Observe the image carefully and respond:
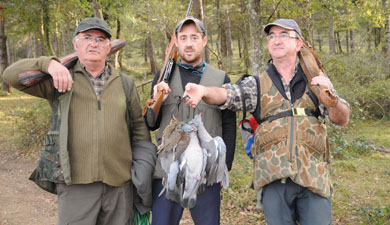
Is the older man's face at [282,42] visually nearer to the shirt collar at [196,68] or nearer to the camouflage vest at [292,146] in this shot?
the camouflage vest at [292,146]

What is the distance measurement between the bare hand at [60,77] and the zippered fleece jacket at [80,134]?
0.07m

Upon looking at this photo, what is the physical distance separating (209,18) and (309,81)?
24375mm

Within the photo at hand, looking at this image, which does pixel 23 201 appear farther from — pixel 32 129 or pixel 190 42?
pixel 190 42

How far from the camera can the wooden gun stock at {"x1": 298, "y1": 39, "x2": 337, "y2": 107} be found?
2.37m

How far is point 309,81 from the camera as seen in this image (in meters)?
2.62

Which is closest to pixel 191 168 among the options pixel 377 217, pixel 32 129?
pixel 377 217

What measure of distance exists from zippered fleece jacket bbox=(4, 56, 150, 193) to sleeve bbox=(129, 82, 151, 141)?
0.19m

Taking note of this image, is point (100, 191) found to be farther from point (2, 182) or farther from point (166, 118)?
point (2, 182)

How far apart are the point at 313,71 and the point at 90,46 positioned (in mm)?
1964

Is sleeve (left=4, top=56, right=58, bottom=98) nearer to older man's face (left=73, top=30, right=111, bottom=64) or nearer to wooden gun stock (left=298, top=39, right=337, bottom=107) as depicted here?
older man's face (left=73, top=30, right=111, bottom=64)

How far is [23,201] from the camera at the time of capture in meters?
6.39

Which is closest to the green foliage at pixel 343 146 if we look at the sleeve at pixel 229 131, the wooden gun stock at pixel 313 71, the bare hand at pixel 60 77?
the sleeve at pixel 229 131

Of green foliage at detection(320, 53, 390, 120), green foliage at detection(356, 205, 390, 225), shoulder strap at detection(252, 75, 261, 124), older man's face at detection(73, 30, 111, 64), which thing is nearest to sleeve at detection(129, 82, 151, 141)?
older man's face at detection(73, 30, 111, 64)

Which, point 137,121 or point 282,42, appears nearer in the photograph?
point 282,42
